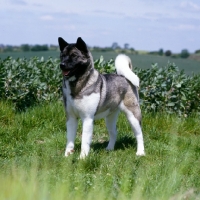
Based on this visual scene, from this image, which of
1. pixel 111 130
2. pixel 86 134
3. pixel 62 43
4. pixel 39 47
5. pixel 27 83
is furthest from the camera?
pixel 39 47

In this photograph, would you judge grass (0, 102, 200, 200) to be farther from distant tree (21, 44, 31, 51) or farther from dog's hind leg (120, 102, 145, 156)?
distant tree (21, 44, 31, 51)

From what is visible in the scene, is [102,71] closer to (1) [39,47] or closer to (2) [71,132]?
(2) [71,132]

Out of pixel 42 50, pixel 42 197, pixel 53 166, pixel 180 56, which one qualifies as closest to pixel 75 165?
pixel 53 166

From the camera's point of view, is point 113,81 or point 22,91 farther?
point 22,91

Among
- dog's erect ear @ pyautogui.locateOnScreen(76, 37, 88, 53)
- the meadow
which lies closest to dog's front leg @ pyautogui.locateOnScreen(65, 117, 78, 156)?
the meadow

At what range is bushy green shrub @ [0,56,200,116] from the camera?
26.5 ft

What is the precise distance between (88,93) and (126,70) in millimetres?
823

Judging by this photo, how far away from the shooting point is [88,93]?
5.65 meters

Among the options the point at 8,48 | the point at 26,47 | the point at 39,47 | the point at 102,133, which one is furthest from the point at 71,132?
the point at 8,48

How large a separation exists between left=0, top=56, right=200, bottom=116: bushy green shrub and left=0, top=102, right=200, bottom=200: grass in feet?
1.26

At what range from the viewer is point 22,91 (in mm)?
8086

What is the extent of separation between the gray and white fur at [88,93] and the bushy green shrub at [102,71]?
2.19 metres

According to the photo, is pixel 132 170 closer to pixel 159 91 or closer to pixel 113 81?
pixel 113 81

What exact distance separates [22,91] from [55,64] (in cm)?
118
